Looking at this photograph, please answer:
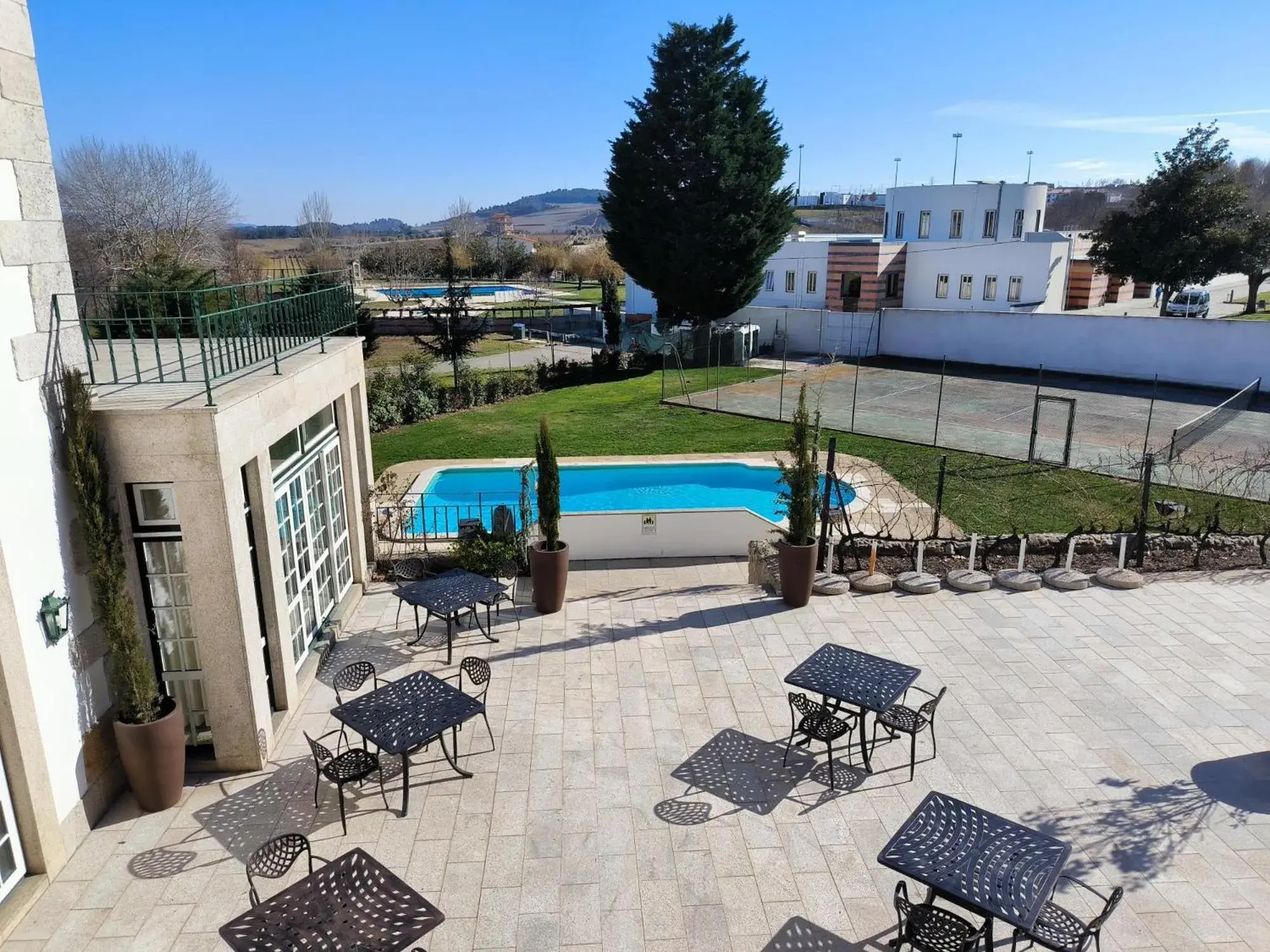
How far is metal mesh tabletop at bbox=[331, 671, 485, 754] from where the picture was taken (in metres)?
6.50

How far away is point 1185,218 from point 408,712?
124 ft

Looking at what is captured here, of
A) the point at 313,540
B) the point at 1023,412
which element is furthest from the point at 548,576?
the point at 1023,412

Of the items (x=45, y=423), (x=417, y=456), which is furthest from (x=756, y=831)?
(x=417, y=456)

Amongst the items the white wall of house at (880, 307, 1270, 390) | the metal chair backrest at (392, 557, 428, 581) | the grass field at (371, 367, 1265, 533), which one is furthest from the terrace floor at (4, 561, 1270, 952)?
the white wall of house at (880, 307, 1270, 390)

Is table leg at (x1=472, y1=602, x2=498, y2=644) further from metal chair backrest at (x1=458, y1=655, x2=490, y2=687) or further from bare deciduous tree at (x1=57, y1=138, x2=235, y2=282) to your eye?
bare deciduous tree at (x1=57, y1=138, x2=235, y2=282)

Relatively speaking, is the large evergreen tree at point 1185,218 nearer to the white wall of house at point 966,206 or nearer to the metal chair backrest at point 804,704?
the white wall of house at point 966,206

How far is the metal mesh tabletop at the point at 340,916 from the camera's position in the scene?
448cm

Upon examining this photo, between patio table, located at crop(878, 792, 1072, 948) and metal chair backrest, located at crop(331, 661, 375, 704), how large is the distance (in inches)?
194

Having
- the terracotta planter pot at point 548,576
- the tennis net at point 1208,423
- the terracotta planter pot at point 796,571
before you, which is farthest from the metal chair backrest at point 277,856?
the tennis net at point 1208,423

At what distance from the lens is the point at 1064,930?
193 inches

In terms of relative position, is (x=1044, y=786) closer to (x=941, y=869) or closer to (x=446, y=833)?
(x=941, y=869)

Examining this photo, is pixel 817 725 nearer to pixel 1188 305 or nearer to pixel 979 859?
pixel 979 859

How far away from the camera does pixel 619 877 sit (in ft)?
19.0

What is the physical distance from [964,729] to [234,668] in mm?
6558
